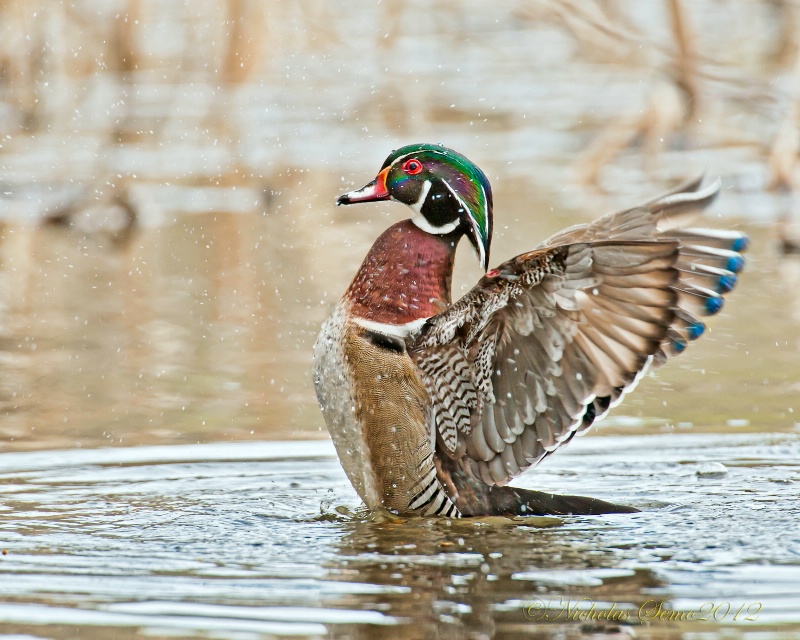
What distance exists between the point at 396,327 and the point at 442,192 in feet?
1.64

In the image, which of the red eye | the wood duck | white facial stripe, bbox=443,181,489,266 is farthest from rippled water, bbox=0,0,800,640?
the red eye

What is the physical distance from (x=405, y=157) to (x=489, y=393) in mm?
869

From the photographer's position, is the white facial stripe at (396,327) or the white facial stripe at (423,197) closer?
the white facial stripe at (396,327)

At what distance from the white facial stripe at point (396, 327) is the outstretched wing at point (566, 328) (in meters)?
0.03

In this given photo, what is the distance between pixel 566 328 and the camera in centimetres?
447

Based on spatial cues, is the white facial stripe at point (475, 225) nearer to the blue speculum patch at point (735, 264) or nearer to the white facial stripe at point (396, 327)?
the white facial stripe at point (396, 327)

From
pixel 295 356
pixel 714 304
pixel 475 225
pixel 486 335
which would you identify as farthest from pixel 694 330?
pixel 295 356

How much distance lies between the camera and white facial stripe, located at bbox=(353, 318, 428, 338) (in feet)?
15.6

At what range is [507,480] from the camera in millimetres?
4805

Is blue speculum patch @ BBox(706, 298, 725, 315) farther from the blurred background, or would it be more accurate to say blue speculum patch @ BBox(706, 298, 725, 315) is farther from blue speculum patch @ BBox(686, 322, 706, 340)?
the blurred background

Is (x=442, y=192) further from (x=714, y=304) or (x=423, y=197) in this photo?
(x=714, y=304)

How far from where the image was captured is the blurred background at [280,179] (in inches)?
266

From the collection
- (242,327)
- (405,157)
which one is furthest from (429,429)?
(242,327)

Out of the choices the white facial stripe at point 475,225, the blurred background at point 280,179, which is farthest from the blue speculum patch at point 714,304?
the white facial stripe at point 475,225
